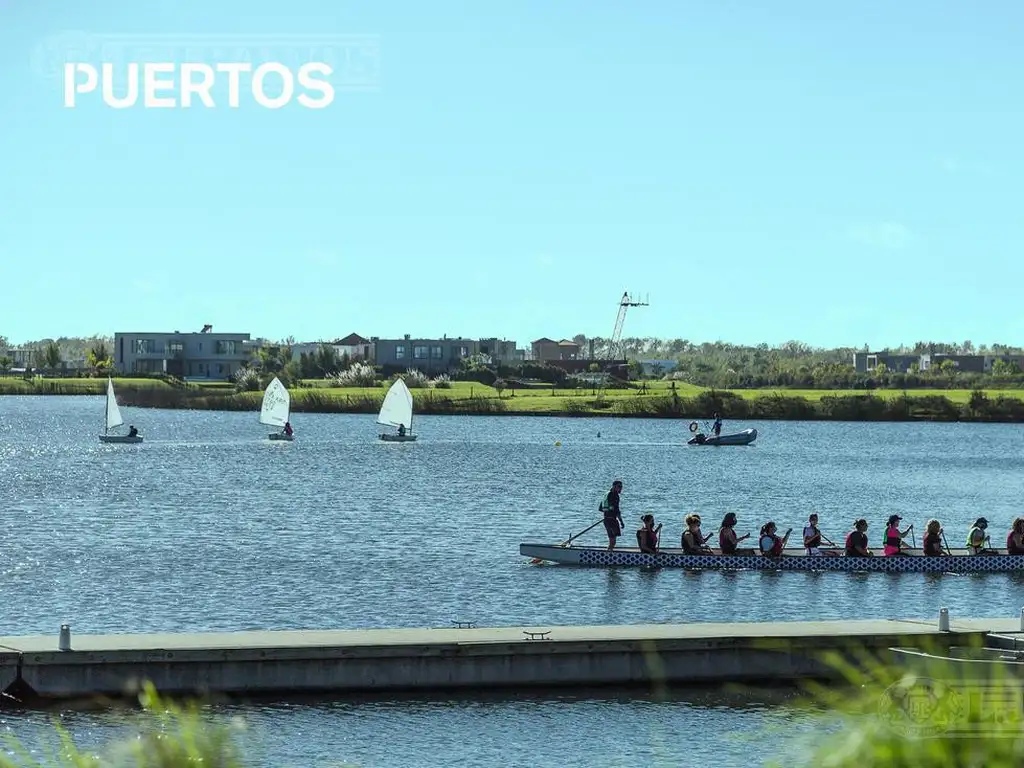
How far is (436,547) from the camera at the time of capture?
175 feet

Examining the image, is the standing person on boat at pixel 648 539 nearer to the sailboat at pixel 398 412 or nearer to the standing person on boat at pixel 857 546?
the standing person on boat at pixel 857 546

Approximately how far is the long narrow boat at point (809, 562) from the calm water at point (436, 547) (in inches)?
13.9

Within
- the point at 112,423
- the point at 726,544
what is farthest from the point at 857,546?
the point at 112,423

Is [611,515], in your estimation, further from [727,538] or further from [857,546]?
[857,546]

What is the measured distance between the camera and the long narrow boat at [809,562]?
4306cm

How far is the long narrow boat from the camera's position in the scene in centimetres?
4306

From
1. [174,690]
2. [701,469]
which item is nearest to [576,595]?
[174,690]

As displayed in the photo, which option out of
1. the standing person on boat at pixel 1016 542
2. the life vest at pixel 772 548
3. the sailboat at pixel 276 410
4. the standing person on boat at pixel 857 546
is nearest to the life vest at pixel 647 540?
the life vest at pixel 772 548

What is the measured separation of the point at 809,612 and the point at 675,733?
14.0 metres

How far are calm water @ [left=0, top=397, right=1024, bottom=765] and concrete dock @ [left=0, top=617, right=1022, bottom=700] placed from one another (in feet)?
2.52

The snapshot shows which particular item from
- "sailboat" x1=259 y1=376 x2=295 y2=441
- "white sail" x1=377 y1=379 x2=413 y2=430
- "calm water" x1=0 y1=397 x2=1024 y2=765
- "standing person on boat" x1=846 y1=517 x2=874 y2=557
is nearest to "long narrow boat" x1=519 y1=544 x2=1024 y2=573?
"standing person on boat" x1=846 y1=517 x2=874 y2=557

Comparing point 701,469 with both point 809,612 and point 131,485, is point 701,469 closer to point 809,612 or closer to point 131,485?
point 131,485

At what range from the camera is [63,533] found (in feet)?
190

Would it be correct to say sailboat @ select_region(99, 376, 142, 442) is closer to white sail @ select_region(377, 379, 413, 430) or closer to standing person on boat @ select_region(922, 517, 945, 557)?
white sail @ select_region(377, 379, 413, 430)
